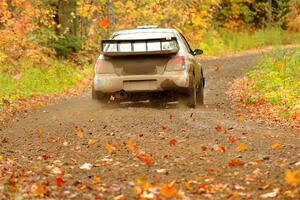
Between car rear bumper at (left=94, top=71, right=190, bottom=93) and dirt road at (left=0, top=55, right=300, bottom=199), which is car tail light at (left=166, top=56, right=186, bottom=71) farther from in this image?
dirt road at (left=0, top=55, right=300, bottom=199)

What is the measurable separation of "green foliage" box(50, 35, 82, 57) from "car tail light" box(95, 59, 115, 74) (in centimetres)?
1115

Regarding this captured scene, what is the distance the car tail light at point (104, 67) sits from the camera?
12414 mm

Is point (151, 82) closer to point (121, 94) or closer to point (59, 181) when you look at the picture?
point (121, 94)

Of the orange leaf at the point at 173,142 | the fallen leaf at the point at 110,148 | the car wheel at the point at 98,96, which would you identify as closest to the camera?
the fallen leaf at the point at 110,148

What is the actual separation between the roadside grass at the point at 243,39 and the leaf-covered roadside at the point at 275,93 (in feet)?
47.1

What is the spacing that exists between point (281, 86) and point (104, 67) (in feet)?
17.3

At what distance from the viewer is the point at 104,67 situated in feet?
40.8

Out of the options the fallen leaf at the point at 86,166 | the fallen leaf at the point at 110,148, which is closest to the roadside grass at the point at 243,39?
the fallen leaf at the point at 110,148

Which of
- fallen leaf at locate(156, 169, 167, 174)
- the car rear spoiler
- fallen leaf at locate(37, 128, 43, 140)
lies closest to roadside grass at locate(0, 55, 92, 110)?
the car rear spoiler

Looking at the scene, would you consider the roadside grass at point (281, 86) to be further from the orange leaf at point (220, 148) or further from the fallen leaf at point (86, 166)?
the fallen leaf at point (86, 166)

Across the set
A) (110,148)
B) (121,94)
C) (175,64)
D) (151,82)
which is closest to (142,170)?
(110,148)

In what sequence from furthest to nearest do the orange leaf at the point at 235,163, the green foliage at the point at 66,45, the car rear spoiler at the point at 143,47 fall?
the green foliage at the point at 66,45 → the car rear spoiler at the point at 143,47 → the orange leaf at the point at 235,163

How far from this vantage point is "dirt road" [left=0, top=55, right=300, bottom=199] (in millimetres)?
6270

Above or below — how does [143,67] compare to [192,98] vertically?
above
